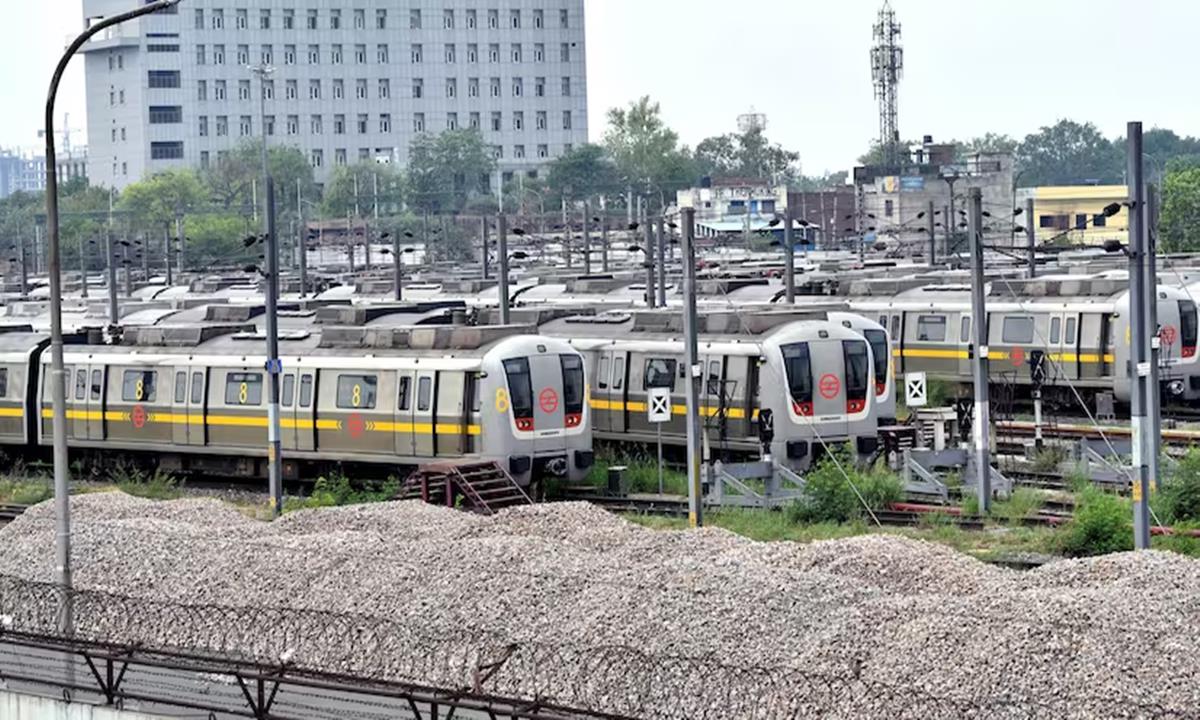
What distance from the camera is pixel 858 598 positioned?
751 inches

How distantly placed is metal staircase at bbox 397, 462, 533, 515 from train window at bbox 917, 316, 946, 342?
14747mm

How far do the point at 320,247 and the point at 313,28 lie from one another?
37.4 meters

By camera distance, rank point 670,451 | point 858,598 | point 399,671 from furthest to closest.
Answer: point 670,451
point 858,598
point 399,671

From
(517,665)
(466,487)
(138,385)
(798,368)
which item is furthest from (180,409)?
(517,665)

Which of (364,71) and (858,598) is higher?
(364,71)

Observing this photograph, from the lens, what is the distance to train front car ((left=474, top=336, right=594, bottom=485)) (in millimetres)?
32250

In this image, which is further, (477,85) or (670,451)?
(477,85)

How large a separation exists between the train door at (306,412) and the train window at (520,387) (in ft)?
13.5

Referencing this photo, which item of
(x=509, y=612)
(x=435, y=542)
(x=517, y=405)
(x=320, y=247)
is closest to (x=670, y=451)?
(x=517, y=405)

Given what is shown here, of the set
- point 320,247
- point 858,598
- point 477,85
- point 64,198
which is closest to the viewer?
point 858,598

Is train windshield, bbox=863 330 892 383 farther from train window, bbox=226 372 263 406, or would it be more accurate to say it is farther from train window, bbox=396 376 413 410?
train window, bbox=226 372 263 406

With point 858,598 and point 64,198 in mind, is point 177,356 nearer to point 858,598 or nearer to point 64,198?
point 858,598

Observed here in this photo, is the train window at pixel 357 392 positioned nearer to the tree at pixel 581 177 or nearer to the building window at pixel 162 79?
the tree at pixel 581 177

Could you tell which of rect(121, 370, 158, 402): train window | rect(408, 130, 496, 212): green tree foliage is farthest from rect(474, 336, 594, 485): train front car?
rect(408, 130, 496, 212): green tree foliage
